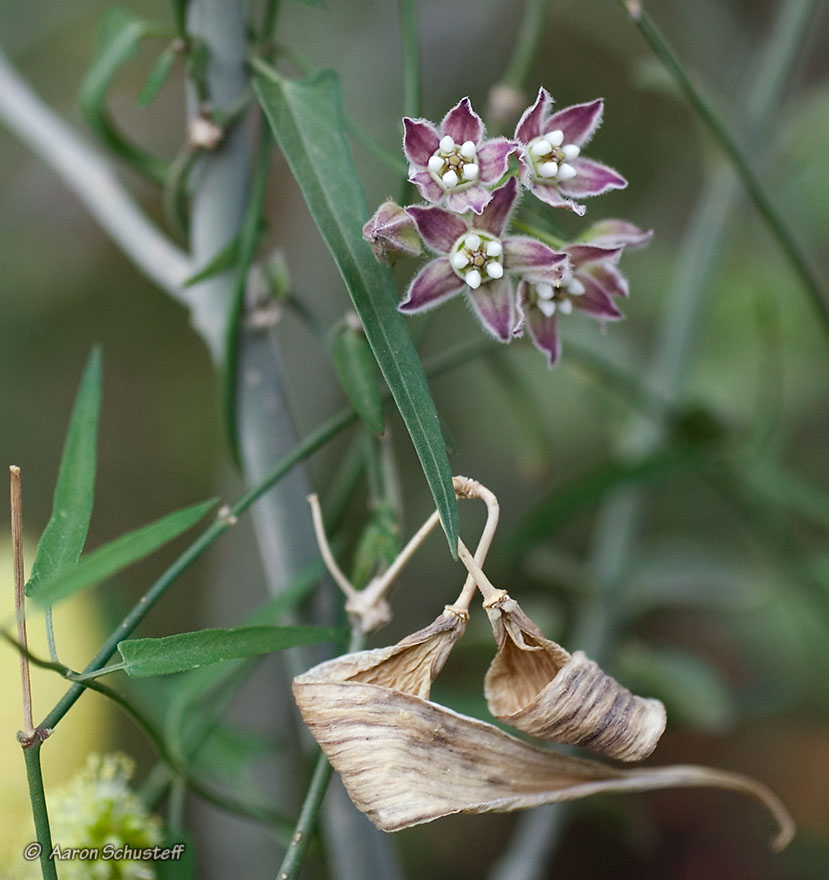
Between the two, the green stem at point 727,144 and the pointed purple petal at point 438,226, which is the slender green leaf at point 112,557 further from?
the green stem at point 727,144

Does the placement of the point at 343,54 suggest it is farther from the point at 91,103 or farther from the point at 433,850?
the point at 433,850

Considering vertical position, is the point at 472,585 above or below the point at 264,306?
below

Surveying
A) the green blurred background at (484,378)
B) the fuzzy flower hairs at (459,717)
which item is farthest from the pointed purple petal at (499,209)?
the green blurred background at (484,378)

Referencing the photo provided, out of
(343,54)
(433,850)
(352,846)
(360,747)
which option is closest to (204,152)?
(360,747)

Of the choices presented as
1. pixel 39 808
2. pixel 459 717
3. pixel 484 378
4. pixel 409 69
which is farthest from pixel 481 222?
pixel 484 378

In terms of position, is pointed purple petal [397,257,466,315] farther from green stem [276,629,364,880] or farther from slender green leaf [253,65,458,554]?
green stem [276,629,364,880]

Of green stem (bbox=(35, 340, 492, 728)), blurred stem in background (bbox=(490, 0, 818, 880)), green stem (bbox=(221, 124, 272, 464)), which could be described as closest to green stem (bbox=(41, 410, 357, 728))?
green stem (bbox=(35, 340, 492, 728))
